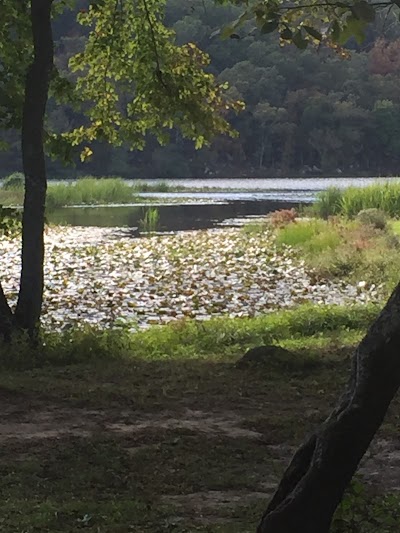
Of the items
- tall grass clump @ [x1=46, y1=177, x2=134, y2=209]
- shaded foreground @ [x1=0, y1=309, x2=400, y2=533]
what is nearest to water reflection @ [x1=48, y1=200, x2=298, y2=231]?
Result: tall grass clump @ [x1=46, y1=177, x2=134, y2=209]

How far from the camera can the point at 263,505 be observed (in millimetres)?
4965

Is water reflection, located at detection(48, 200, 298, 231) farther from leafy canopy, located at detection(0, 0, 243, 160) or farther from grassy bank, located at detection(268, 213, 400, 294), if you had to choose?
leafy canopy, located at detection(0, 0, 243, 160)

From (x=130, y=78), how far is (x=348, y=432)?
8.94 meters

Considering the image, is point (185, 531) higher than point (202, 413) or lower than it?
higher

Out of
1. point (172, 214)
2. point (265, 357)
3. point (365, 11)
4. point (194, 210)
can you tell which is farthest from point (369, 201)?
point (365, 11)

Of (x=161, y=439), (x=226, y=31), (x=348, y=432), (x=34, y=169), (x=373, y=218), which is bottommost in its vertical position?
(x=373, y=218)

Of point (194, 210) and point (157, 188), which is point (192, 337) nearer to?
point (194, 210)

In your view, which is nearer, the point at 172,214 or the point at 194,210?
the point at 172,214

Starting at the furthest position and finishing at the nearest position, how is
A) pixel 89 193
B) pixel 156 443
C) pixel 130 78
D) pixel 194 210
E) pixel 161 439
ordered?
pixel 89 193 → pixel 194 210 → pixel 130 78 → pixel 161 439 → pixel 156 443

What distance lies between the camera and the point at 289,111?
263 ft

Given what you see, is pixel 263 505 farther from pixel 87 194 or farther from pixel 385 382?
pixel 87 194

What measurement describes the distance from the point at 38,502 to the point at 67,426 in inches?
73.5

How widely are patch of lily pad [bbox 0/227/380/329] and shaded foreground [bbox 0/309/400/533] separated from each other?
12.2 feet

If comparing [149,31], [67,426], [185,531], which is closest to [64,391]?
[67,426]
